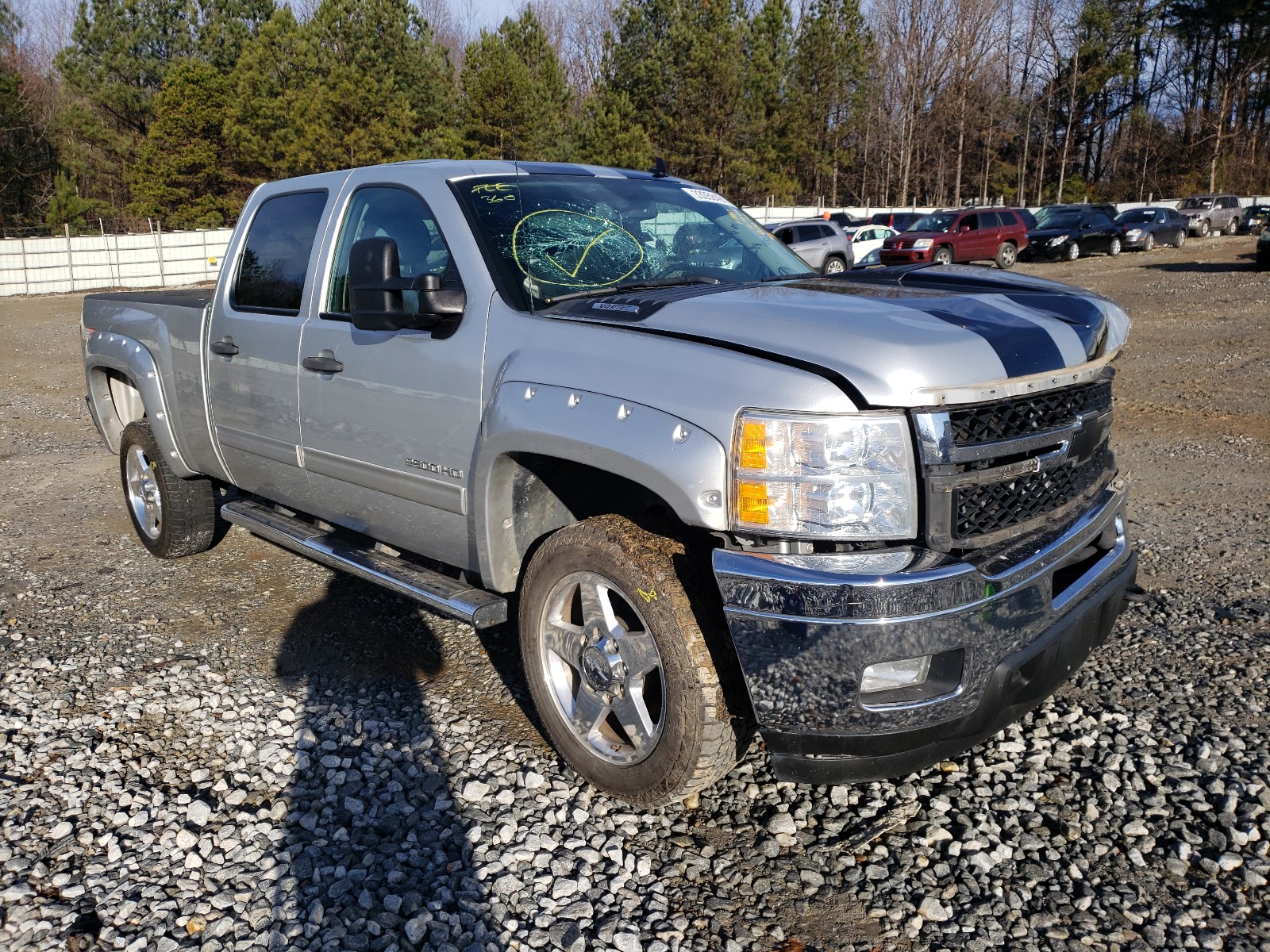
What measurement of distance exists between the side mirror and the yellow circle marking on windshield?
0.30m

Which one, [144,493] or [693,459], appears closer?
[693,459]

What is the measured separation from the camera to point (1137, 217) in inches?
1362

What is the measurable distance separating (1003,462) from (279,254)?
3328mm

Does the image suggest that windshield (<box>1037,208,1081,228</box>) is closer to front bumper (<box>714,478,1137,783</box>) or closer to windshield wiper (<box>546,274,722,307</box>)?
windshield wiper (<box>546,274,722,307</box>)

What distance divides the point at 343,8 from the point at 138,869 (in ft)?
150

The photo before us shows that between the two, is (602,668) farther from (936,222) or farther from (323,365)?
(936,222)

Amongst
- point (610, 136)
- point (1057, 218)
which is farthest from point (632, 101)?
point (1057, 218)

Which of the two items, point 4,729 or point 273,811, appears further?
point 4,729

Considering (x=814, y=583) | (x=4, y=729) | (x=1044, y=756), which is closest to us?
(x=814, y=583)

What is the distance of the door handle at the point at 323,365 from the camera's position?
4012mm

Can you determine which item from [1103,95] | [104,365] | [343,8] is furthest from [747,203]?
[104,365]

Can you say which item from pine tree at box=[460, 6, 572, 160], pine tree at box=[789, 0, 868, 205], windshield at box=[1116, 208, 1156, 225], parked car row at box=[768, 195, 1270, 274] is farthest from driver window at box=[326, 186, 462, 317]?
pine tree at box=[789, 0, 868, 205]

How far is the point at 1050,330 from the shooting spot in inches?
118

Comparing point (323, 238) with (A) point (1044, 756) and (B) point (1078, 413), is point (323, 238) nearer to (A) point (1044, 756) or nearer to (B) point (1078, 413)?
(B) point (1078, 413)
